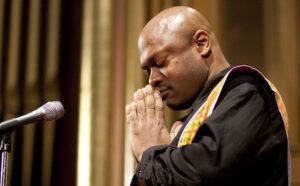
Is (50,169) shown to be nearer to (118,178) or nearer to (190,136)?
(118,178)

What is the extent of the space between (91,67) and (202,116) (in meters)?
1.12

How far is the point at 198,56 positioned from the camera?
1.34m

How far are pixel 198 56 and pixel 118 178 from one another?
3.09 ft

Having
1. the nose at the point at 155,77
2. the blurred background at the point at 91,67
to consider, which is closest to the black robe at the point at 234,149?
the nose at the point at 155,77

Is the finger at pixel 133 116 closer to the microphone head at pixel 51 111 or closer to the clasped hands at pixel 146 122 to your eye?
the clasped hands at pixel 146 122

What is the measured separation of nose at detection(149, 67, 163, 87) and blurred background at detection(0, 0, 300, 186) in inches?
32.4

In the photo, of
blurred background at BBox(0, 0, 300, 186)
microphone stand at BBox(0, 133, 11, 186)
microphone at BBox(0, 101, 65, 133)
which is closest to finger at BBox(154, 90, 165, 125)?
microphone at BBox(0, 101, 65, 133)

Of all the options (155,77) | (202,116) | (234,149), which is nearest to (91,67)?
(155,77)

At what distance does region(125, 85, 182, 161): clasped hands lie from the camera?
4.07ft

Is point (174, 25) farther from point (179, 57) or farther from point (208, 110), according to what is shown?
point (208, 110)

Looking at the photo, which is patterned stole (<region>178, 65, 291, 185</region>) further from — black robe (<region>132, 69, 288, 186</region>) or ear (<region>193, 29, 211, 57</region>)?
ear (<region>193, 29, 211, 57</region>)

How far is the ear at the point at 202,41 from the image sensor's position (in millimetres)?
1348

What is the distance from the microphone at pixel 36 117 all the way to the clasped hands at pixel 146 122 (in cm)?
16

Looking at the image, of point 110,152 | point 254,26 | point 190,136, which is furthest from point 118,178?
point 190,136
